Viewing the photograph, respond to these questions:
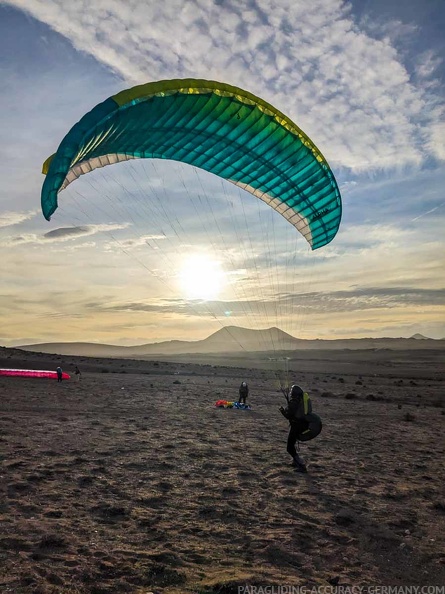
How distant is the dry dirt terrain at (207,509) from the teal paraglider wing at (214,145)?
581cm

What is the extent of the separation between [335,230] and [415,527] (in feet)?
30.4

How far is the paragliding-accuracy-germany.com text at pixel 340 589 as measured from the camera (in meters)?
4.64

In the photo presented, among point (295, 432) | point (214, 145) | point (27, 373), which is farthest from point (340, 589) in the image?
point (27, 373)

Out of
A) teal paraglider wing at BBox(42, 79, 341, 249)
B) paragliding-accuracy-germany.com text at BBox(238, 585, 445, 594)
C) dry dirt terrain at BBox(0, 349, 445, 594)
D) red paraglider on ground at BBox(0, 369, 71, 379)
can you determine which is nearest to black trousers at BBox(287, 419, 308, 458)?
dry dirt terrain at BBox(0, 349, 445, 594)

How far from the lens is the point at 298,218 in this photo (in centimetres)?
1394

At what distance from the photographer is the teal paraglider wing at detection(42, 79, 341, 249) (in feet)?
27.8

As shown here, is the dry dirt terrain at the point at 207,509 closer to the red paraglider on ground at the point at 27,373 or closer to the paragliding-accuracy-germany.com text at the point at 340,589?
the paragliding-accuracy-germany.com text at the point at 340,589

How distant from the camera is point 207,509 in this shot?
6.96 metres

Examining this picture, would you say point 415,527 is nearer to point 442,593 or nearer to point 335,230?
point 442,593

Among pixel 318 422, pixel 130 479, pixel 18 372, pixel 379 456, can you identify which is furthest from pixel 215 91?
pixel 18 372

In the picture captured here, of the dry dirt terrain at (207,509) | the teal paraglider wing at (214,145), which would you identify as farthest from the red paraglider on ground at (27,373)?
the teal paraglider wing at (214,145)

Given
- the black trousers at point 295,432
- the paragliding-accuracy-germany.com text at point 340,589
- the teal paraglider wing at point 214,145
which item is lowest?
the paragliding-accuracy-germany.com text at point 340,589

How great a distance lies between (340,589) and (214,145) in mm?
10487

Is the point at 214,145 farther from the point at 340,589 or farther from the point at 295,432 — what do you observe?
the point at 340,589
